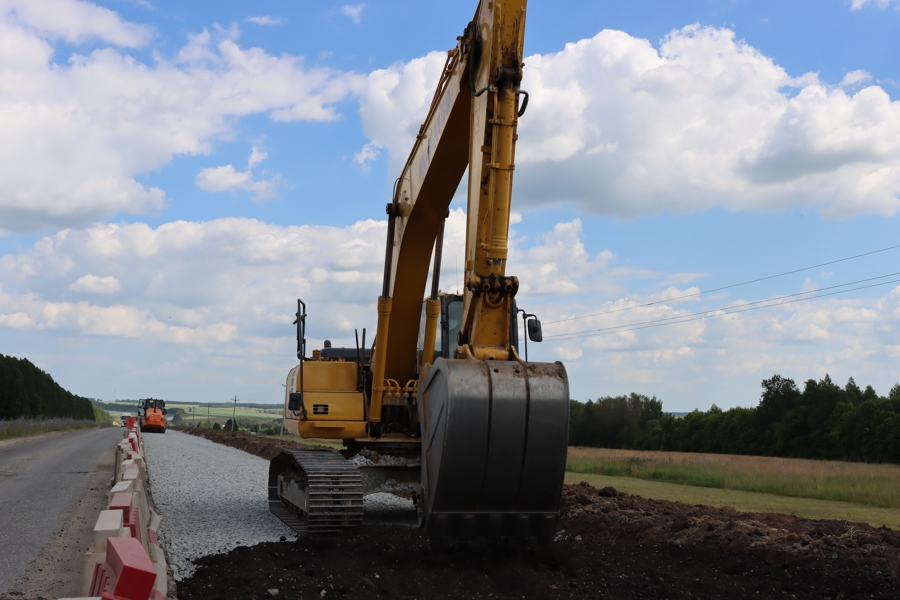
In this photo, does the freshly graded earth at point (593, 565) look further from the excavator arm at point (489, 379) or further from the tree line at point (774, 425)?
the tree line at point (774, 425)

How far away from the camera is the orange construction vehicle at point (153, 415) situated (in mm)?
50375

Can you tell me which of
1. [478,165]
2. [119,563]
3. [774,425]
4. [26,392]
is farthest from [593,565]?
[26,392]

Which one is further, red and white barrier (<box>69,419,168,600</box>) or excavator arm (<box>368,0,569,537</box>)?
excavator arm (<box>368,0,569,537</box>)

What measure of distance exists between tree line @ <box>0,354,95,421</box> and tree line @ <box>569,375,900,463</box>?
129 feet

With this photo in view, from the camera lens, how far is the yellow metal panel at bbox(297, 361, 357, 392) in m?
10.7

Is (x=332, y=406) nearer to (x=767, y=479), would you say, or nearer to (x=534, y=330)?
(x=534, y=330)

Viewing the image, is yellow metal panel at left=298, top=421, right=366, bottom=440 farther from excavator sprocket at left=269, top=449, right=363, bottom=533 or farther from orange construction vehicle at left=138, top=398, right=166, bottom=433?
orange construction vehicle at left=138, top=398, right=166, bottom=433

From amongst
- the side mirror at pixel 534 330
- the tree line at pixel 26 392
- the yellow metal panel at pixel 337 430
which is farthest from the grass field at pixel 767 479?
the tree line at pixel 26 392

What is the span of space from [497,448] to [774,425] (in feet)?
194

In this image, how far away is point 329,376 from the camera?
35.8ft

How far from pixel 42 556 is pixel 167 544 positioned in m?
1.19

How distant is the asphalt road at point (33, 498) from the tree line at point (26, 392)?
37.8m

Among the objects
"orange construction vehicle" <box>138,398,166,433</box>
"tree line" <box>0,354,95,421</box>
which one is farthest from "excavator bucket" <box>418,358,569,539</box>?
"tree line" <box>0,354,95,421</box>

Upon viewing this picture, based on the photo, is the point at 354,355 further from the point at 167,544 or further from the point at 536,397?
the point at 536,397
